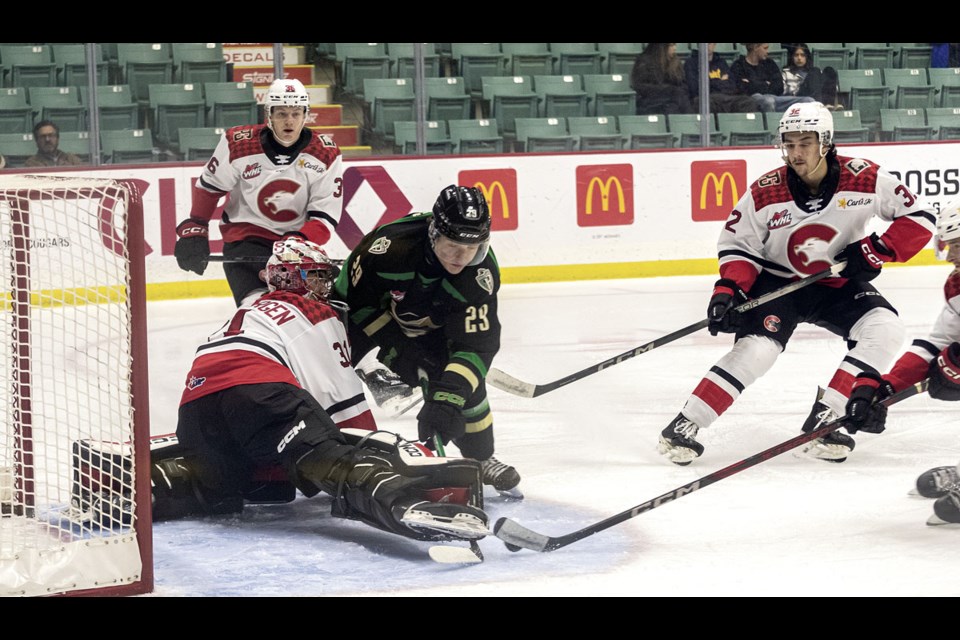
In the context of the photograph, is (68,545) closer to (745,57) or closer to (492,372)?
(492,372)

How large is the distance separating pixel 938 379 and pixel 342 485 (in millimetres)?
1530

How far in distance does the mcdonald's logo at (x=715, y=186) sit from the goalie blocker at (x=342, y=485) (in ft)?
17.4

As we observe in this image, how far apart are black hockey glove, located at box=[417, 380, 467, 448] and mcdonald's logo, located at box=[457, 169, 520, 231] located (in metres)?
4.72

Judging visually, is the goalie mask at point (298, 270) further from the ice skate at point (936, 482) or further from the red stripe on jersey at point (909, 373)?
the ice skate at point (936, 482)

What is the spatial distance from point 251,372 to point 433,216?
23.4 inches

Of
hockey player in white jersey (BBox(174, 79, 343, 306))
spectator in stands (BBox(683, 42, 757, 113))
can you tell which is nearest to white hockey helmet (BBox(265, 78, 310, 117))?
hockey player in white jersey (BBox(174, 79, 343, 306))

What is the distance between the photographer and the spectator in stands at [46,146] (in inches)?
288

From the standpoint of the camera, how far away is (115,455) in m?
3.22

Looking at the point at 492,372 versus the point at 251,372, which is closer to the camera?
the point at 251,372

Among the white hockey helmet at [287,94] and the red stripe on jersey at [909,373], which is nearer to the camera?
the red stripe on jersey at [909,373]

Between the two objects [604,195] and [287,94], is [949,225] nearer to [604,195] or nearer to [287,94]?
[287,94]

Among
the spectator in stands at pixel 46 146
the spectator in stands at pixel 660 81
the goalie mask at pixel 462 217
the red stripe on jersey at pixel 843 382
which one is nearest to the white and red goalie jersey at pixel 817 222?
the red stripe on jersey at pixel 843 382

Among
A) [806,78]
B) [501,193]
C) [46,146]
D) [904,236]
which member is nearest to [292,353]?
[904,236]
